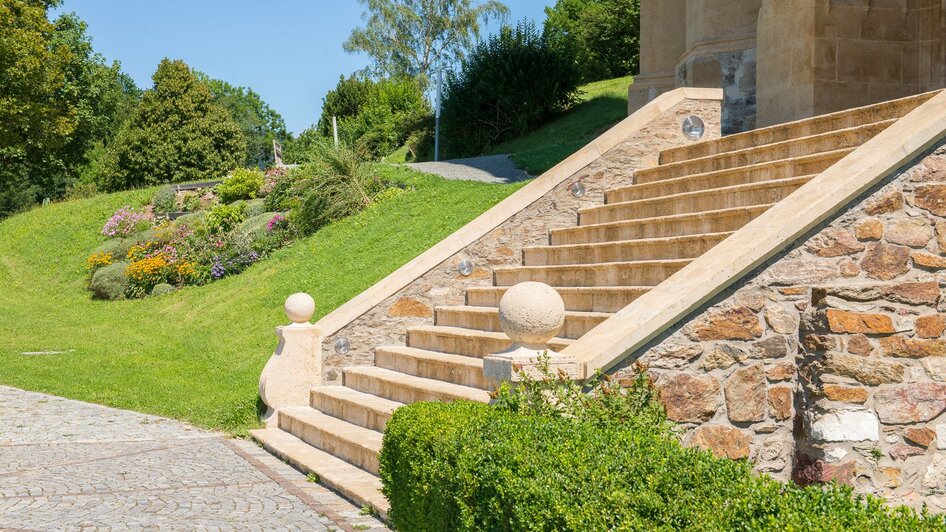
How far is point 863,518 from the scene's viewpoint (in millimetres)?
3322

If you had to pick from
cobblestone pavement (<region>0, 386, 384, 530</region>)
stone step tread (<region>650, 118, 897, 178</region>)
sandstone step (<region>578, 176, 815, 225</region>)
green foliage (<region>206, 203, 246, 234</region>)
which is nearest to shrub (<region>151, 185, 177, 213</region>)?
green foliage (<region>206, 203, 246, 234</region>)

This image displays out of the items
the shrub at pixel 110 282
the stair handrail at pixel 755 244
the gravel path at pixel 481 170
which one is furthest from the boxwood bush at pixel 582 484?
the shrub at pixel 110 282

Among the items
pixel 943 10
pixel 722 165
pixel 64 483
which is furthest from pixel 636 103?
pixel 64 483

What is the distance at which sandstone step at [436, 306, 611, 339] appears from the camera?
7590 millimetres

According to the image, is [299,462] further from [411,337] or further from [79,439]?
[79,439]

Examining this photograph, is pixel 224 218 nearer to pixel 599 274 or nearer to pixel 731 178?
pixel 599 274

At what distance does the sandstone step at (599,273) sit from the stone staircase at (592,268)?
0.04 feet

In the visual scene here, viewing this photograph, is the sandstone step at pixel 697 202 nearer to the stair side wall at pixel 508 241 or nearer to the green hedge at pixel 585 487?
the stair side wall at pixel 508 241

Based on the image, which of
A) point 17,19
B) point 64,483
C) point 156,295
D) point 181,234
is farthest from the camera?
point 17,19

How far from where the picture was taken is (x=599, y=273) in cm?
840

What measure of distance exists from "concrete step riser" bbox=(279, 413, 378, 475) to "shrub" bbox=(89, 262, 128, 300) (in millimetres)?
12457

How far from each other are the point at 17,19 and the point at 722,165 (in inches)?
877

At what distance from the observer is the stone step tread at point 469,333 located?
752 cm

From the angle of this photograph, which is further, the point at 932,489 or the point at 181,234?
the point at 181,234
